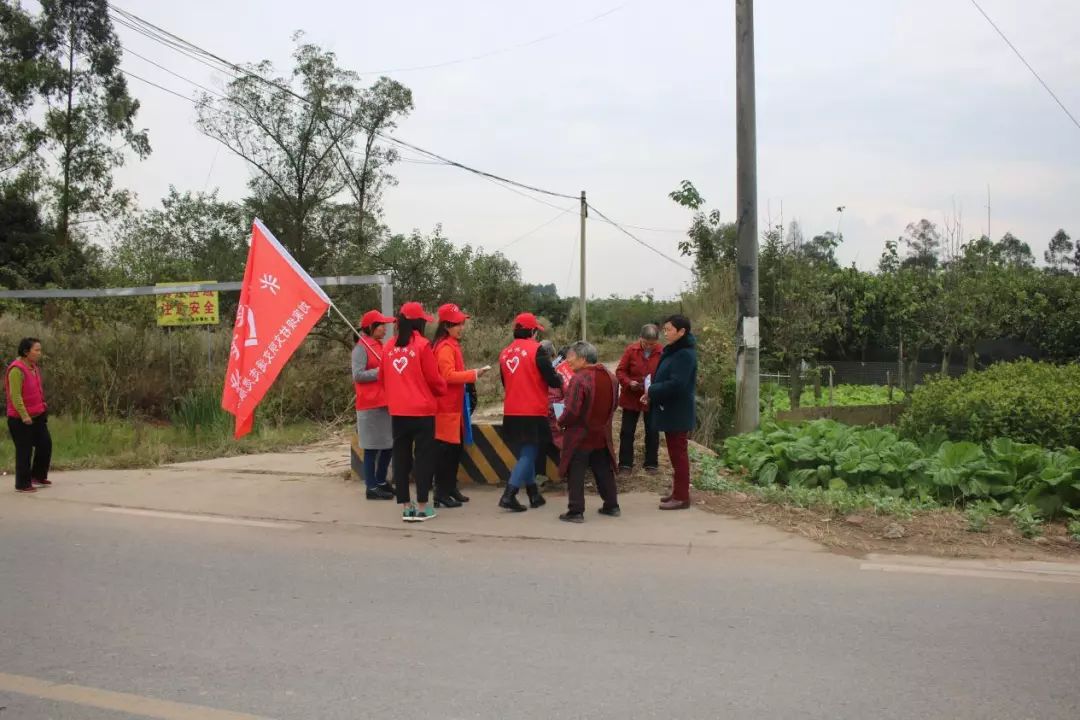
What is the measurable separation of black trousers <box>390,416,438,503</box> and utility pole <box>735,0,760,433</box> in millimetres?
4339

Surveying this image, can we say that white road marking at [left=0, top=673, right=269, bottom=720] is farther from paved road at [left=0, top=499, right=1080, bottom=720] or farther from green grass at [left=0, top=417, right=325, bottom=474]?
green grass at [left=0, top=417, right=325, bottom=474]

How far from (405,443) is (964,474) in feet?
15.6

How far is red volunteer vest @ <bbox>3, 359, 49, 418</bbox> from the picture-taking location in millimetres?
9406

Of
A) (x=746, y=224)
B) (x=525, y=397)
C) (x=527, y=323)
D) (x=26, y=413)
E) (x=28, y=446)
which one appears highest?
(x=746, y=224)

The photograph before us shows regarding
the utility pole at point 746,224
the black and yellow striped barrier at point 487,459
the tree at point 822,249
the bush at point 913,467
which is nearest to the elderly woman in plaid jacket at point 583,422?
the black and yellow striped barrier at point 487,459

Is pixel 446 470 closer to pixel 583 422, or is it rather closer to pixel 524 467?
pixel 524 467

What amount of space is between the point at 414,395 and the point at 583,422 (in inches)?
56.2

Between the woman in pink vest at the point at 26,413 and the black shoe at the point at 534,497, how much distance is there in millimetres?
5373

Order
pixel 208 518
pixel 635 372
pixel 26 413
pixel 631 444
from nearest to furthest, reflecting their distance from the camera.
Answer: pixel 208 518 → pixel 26 413 → pixel 631 444 → pixel 635 372

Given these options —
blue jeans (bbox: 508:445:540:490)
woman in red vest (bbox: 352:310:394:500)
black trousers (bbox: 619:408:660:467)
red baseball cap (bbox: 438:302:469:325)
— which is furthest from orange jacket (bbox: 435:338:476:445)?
black trousers (bbox: 619:408:660:467)

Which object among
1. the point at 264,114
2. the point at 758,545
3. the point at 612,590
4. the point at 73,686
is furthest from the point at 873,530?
the point at 264,114

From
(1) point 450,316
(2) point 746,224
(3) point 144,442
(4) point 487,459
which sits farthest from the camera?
(3) point 144,442

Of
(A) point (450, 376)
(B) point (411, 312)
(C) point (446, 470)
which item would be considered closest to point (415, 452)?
(A) point (450, 376)

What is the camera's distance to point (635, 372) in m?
9.64
